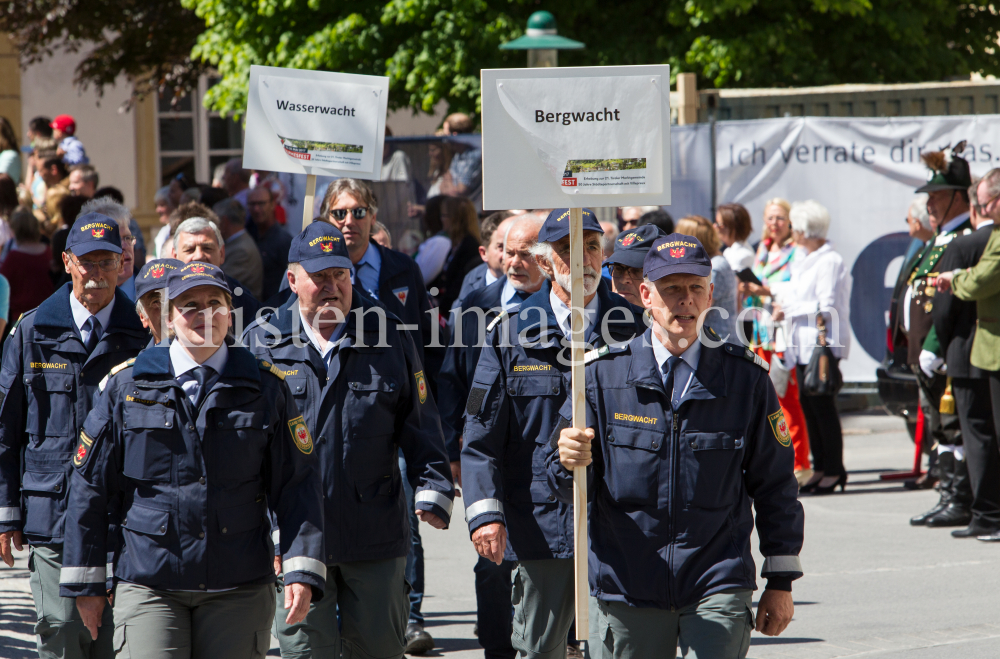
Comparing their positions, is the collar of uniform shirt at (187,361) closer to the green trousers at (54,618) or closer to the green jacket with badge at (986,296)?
the green trousers at (54,618)

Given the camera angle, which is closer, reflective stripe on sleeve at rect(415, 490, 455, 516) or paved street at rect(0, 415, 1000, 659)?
reflective stripe on sleeve at rect(415, 490, 455, 516)

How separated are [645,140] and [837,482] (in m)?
6.52

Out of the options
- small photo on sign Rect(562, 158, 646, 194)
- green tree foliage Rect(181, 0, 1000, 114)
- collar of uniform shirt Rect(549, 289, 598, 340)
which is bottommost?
collar of uniform shirt Rect(549, 289, 598, 340)

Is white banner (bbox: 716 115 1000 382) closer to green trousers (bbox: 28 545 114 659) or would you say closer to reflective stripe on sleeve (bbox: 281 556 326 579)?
green trousers (bbox: 28 545 114 659)

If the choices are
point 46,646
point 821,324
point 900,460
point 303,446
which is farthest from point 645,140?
point 900,460

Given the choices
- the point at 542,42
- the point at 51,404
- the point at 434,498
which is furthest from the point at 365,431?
the point at 542,42

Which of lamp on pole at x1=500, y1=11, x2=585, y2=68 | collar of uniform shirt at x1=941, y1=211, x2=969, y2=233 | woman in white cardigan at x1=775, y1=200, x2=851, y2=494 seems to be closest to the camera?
collar of uniform shirt at x1=941, y1=211, x2=969, y2=233

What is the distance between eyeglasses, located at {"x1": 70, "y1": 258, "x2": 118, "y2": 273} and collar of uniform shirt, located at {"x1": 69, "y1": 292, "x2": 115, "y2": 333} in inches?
5.0

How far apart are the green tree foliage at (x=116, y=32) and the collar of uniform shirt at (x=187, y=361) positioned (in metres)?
16.6

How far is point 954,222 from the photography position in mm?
9211

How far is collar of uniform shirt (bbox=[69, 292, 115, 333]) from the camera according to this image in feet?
17.1

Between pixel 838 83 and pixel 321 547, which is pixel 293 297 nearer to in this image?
pixel 321 547

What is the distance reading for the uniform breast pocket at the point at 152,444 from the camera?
4086 millimetres

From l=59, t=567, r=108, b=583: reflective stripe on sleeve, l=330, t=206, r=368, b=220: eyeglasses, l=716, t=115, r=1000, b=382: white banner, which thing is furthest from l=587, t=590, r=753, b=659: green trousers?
l=716, t=115, r=1000, b=382: white banner
